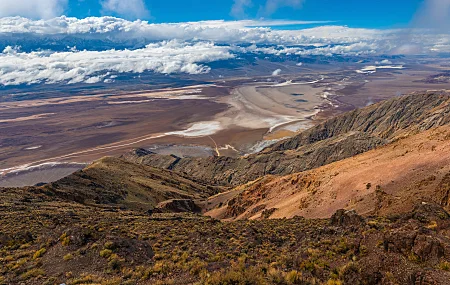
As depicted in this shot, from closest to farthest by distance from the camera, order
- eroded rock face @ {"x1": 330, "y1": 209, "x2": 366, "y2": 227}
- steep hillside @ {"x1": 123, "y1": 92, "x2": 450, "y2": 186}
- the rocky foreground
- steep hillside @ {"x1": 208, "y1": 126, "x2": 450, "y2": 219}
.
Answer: the rocky foreground < eroded rock face @ {"x1": 330, "y1": 209, "x2": 366, "y2": 227} < steep hillside @ {"x1": 208, "y1": 126, "x2": 450, "y2": 219} < steep hillside @ {"x1": 123, "y1": 92, "x2": 450, "y2": 186}

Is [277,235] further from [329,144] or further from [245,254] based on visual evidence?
[329,144]

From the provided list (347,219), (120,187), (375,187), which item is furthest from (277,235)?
(120,187)

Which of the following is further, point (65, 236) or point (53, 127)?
point (53, 127)

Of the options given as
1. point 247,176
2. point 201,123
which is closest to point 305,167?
point 247,176

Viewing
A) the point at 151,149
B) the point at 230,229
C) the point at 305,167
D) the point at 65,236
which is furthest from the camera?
the point at 151,149

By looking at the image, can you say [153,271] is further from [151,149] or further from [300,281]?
[151,149]

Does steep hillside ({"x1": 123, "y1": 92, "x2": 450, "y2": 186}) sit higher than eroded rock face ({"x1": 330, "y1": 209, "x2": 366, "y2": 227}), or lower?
lower

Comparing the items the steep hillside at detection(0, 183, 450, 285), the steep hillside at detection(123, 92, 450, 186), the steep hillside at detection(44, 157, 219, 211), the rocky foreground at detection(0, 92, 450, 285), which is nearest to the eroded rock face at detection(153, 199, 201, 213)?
the rocky foreground at detection(0, 92, 450, 285)

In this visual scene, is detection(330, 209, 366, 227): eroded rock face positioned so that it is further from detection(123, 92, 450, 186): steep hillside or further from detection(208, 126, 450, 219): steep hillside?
detection(123, 92, 450, 186): steep hillside
